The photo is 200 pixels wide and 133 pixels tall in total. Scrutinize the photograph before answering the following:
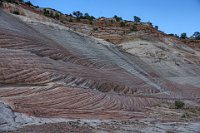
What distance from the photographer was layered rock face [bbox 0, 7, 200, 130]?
72.8 ft

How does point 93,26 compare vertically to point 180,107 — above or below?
above

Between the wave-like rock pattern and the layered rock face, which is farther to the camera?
the layered rock face

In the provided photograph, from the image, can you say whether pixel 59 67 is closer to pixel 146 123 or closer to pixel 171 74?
pixel 146 123

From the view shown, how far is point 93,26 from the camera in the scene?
67812mm

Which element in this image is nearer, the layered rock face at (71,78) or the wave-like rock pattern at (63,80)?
the wave-like rock pattern at (63,80)

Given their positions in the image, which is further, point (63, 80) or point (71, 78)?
point (71, 78)

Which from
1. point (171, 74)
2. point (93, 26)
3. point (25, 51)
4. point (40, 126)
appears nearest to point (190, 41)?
point (93, 26)

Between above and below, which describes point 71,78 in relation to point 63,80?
above

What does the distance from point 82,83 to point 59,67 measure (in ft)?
5.97

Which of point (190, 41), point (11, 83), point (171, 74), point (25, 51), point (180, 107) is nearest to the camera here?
point (11, 83)

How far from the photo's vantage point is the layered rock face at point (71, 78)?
22.2m

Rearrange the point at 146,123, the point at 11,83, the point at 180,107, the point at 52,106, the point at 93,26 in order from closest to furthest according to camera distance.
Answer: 1. the point at 146,123
2. the point at 52,106
3. the point at 11,83
4. the point at 180,107
5. the point at 93,26

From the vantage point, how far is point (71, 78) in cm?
2756

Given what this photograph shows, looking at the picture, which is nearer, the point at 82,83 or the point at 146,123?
the point at 146,123
